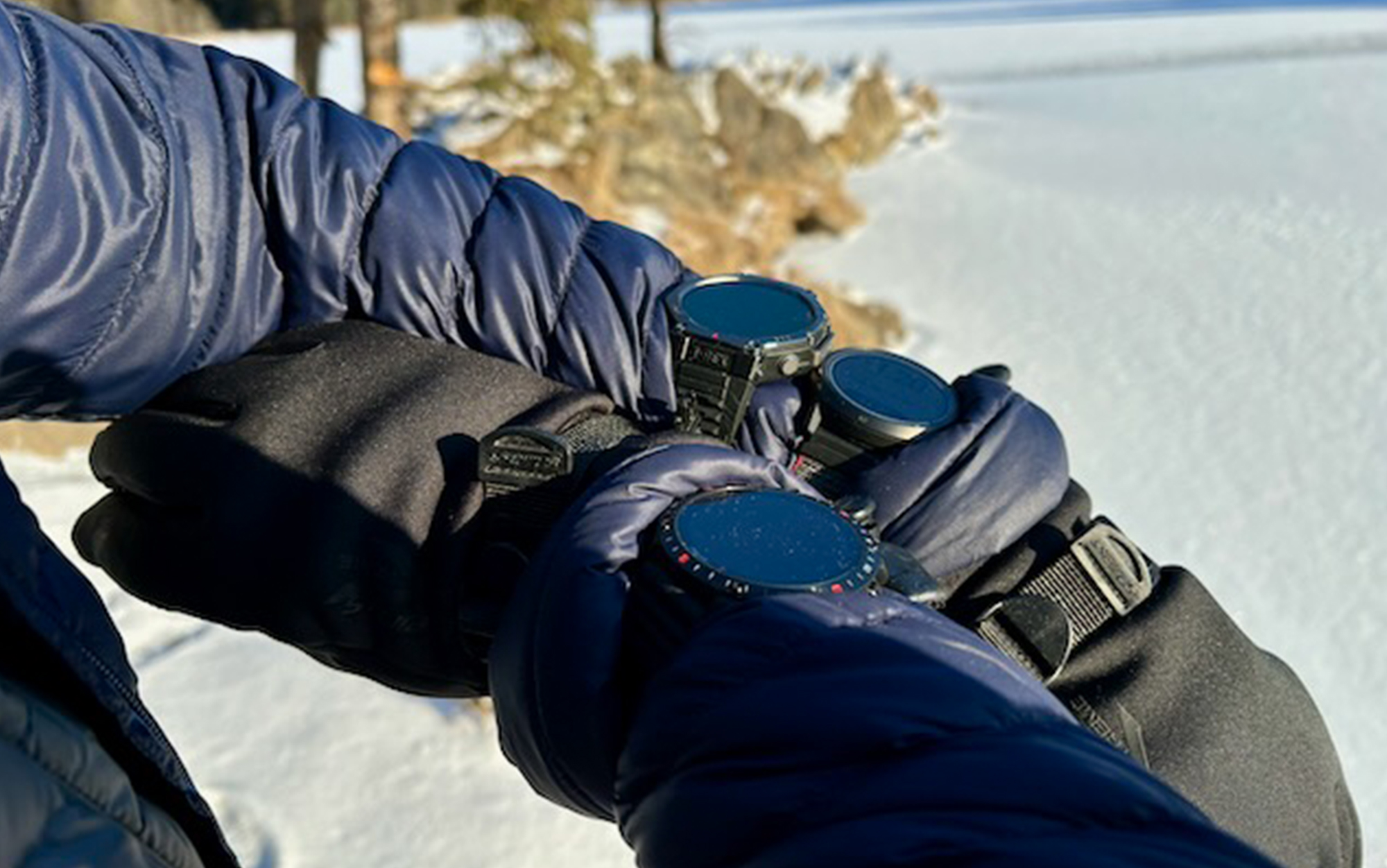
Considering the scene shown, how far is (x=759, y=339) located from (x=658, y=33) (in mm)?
7379

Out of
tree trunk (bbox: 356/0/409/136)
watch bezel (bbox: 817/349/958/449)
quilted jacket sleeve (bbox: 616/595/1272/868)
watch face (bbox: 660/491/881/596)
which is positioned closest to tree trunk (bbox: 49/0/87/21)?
tree trunk (bbox: 356/0/409/136)

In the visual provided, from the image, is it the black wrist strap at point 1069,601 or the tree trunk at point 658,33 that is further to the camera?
the tree trunk at point 658,33

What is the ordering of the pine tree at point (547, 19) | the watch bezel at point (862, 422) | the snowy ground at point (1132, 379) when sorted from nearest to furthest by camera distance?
the watch bezel at point (862, 422) < the snowy ground at point (1132, 379) < the pine tree at point (547, 19)

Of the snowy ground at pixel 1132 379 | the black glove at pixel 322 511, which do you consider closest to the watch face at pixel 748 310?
the black glove at pixel 322 511

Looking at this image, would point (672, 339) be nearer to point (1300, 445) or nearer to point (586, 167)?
point (1300, 445)

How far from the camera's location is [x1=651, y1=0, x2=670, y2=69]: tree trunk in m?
7.46

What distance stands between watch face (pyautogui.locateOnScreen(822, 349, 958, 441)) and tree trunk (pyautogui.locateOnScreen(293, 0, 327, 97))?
382 centimetres

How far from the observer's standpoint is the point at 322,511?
0.65 meters

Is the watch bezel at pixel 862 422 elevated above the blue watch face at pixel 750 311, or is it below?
below

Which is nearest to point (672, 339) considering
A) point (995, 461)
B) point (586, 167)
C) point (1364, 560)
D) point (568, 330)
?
point (568, 330)

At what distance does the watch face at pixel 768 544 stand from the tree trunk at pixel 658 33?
732cm

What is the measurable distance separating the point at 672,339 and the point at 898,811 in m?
0.43

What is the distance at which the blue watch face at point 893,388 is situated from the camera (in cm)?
73

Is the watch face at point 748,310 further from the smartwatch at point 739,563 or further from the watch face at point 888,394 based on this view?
the smartwatch at point 739,563
